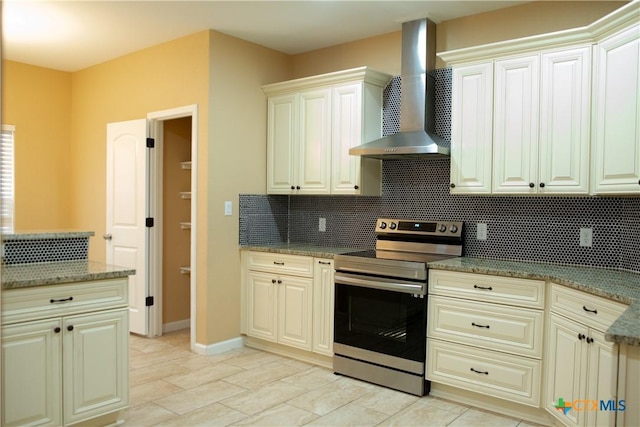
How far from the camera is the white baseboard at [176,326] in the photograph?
4.91m

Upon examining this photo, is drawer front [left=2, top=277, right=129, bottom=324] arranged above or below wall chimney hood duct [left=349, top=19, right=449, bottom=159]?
below

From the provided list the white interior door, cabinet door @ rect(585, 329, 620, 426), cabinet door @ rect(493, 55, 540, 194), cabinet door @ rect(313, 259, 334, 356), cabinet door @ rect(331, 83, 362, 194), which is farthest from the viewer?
the white interior door

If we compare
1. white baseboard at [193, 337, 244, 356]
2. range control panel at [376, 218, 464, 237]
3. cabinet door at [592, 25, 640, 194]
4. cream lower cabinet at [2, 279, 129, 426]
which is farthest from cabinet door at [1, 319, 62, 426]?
cabinet door at [592, 25, 640, 194]

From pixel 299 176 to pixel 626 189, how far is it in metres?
2.46

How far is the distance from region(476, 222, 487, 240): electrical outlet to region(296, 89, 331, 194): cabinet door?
1.22 metres

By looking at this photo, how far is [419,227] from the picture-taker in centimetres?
387

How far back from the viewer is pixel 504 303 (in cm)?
302

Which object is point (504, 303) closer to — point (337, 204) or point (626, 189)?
point (626, 189)

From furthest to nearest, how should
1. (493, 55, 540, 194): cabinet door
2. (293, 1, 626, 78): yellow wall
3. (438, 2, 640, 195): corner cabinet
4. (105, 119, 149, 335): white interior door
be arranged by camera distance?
(105, 119, 149, 335): white interior door < (293, 1, 626, 78): yellow wall < (493, 55, 540, 194): cabinet door < (438, 2, 640, 195): corner cabinet

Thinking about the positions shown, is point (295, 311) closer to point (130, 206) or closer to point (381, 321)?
point (381, 321)

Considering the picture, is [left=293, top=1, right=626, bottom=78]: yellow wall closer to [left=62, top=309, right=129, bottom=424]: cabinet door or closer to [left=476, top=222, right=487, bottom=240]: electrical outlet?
[left=476, top=222, right=487, bottom=240]: electrical outlet

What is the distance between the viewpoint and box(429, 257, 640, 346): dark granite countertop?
198 centimetres

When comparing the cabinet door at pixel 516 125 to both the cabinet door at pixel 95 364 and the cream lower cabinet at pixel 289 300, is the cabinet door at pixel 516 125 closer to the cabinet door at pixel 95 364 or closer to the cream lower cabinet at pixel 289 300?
the cream lower cabinet at pixel 289 300

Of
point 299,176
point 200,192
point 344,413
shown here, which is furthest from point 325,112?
point 344,413
